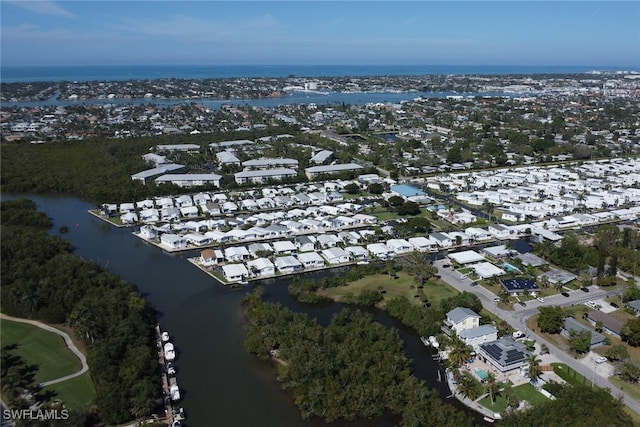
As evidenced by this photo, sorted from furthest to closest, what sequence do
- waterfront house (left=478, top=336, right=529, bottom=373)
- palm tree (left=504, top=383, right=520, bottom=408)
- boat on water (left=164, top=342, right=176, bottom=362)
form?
1. boat on water (left=164, top=342, right=176, bottom=362)
2. waterfront house (left=478, top=336, right=529, bottom=373)
3. palm tree (left=504, top=383, right=520, bottom=408)

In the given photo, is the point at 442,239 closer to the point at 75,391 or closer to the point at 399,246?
the point at 399,246

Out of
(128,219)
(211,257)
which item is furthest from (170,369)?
(128,219)

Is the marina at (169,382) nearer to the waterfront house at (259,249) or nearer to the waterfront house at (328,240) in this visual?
the waterfront house at (259,249)

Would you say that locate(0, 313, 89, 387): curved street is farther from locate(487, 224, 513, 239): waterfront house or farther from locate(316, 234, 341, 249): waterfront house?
locate(487, 224, 513, 239): waterfront house

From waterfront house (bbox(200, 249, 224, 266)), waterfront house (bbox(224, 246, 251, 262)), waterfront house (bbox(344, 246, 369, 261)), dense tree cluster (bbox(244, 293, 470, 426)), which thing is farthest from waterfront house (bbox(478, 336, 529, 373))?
waterfront house (bbox(200, 249, 224, 266))

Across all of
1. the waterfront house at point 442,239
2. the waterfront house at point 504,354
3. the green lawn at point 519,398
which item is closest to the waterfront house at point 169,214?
the waterfront house at point 442,239

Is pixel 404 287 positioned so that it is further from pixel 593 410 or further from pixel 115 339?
pixel 115 339

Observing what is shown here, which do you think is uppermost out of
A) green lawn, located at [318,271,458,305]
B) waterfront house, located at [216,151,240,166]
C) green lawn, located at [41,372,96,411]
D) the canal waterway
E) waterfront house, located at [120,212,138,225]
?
waterfront house, located at [216,151,240,166]

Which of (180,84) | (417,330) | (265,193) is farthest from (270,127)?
(180,84)
